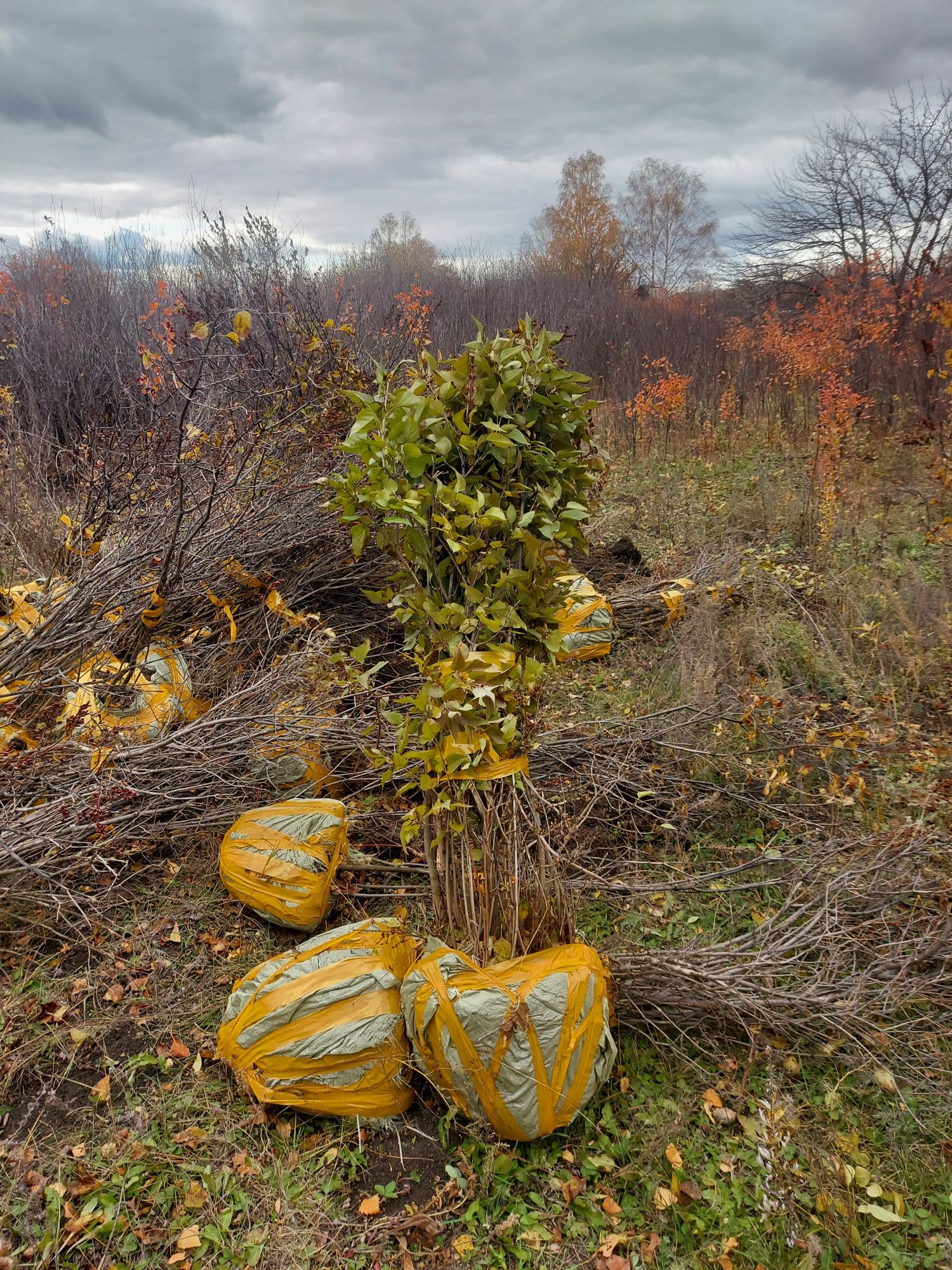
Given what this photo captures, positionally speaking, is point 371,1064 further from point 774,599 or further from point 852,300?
point 852,300

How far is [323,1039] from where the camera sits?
5.94 ft

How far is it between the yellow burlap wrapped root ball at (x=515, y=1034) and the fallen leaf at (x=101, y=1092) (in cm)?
89

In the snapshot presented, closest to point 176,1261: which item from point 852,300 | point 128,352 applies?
point 128,352

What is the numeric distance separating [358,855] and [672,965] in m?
1.21

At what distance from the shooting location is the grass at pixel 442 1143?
158 centimetres

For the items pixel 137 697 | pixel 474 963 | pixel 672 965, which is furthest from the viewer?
pixel 137 697

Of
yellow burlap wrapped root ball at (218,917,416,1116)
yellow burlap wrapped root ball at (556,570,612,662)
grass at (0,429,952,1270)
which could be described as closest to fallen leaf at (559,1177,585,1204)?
grass at (0,429,952,1270)

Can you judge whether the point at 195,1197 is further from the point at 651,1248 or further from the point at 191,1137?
the point at 651,1248

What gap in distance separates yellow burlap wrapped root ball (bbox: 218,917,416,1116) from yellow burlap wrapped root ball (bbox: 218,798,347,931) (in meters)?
0.49

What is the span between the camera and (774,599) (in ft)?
14.6

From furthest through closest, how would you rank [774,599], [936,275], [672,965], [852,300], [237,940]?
[852,300] → [936,275] → [774,599] → [237,940] → [672,965]

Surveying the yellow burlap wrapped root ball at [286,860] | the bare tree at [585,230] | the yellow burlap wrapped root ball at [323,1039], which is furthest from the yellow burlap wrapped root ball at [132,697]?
the bare tree at [585,230]

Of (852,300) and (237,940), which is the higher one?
(852,300)

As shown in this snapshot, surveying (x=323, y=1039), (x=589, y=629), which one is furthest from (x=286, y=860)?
(x=589, y=629)
